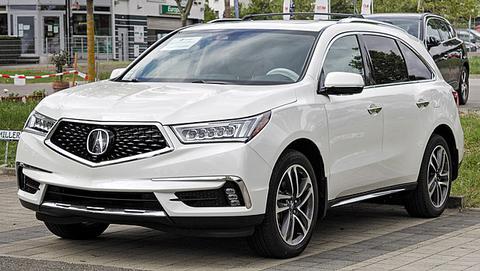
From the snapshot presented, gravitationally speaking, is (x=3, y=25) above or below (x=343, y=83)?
below

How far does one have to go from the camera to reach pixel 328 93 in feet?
25.1

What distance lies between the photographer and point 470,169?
11289 millimetres

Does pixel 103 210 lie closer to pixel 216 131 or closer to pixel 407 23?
pixel 216 131

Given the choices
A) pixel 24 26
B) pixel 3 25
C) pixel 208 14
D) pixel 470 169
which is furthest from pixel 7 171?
pixel 208 14

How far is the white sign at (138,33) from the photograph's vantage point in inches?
2448

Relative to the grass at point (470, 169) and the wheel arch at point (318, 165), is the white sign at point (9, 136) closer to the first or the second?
the grass at point (470, 169)

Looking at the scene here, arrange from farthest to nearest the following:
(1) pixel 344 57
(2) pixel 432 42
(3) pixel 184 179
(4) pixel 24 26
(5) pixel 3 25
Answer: (5) pixel 3 25 → (4) pixel 24 26 → (2) pixel 432 42 → (1) pixel 344 57 → (3) pixel 184 179

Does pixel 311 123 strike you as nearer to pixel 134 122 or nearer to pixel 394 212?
pixel 134 122

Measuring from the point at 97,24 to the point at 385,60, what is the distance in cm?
5166

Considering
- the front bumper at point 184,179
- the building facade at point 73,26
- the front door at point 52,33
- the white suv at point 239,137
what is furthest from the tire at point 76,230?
the front door at point 52,33

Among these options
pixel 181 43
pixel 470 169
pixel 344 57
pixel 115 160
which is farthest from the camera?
pixel 470 169

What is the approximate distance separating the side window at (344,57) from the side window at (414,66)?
84cm

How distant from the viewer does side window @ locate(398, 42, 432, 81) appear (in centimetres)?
914

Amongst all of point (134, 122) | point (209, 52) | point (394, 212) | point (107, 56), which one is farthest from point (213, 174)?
point (107, 56)
